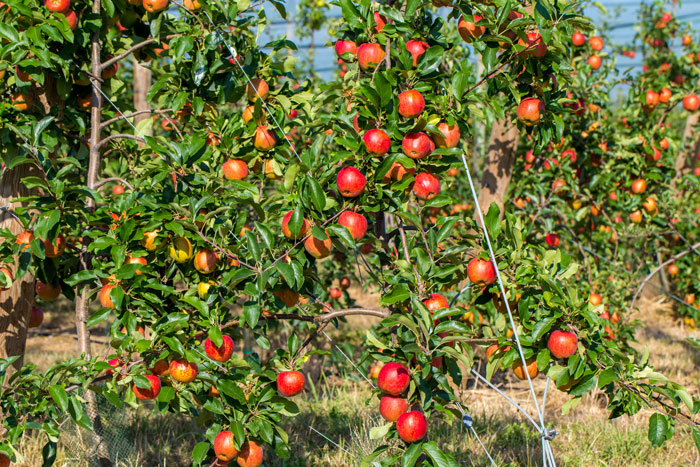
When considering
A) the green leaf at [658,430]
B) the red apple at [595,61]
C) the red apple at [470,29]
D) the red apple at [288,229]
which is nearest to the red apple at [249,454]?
the red apple at [288,229]

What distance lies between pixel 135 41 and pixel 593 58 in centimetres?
297

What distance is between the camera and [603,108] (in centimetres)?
392

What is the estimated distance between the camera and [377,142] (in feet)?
5.18

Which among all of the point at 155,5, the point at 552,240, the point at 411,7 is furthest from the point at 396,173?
the point at 552,240

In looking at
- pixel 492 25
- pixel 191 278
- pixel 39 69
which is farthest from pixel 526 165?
pixel 39 69

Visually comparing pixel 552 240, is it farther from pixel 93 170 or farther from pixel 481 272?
pixel 93 170

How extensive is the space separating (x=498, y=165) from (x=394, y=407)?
6.78 feet

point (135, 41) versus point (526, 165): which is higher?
point (135, 41)

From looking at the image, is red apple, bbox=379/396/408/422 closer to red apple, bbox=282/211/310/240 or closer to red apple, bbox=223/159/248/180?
red apple, bbox=282/211/310/240

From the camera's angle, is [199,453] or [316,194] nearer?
[316,194]

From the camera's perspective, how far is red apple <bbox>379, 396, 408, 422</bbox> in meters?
1.60

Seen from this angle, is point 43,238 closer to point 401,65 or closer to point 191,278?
point 191,278

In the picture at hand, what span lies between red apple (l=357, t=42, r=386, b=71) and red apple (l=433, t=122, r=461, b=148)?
272 mm

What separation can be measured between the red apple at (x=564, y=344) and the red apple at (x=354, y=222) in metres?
0.58
